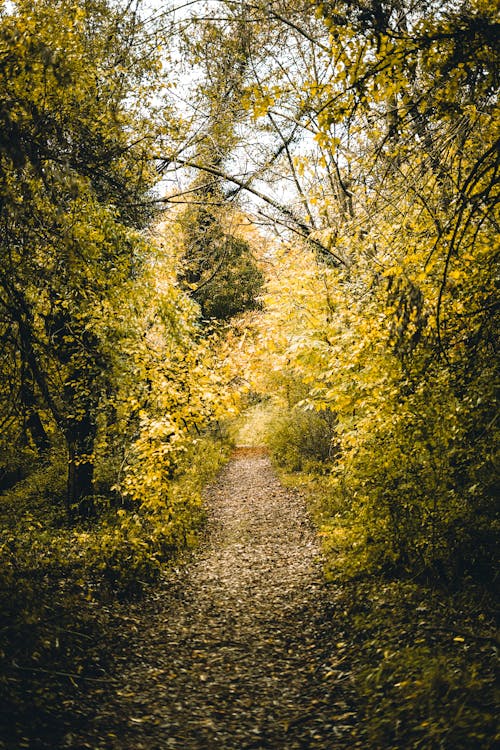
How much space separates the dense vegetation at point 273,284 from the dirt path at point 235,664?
0.61 m

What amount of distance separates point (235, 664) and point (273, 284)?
804cm

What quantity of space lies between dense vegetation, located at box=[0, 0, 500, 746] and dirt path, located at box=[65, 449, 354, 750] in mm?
605

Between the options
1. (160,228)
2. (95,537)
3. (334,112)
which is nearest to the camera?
(334,112)

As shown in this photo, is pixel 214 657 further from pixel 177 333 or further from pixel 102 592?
pixel 177 333

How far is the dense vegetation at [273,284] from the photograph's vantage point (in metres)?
3.81

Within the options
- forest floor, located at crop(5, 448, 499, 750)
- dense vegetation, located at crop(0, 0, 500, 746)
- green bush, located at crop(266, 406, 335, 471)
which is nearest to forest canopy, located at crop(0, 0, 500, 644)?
dense vegetation, located at crop(0, 0, 500, 746)

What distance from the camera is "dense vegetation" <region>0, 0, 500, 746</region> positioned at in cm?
381

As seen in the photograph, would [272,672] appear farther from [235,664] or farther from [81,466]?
[81,466]

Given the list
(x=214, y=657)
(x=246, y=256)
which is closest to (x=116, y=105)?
(x=214, y=657)

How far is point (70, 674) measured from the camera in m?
4.53

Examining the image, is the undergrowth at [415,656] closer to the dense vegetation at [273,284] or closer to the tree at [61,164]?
the dense vegetation at [273,284]

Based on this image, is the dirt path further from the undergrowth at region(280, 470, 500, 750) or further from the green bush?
the green bush

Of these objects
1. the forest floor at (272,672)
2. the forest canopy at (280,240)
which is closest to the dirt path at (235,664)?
the forest floor at (272,672)

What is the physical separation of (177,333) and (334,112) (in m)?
6.73
